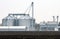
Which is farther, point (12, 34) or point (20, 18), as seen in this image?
point (20, 18)

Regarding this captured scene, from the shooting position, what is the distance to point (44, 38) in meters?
10.0

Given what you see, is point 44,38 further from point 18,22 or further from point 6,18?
point 6,18

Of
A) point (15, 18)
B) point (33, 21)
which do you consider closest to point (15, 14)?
point (15, 18)

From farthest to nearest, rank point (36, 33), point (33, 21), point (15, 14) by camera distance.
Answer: point (15, 14) → point (33, 21) → point (36, 33)

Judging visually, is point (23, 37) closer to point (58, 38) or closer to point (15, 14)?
point (58, 38)

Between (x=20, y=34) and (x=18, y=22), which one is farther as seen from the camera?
(x=18, y=22)

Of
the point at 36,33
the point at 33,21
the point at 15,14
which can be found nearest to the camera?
the point at 36,33

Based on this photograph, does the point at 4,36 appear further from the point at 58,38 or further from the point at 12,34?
the point at 58,38

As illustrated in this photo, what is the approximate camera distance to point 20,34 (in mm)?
9875

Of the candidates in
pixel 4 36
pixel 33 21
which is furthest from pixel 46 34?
pixel 33 21

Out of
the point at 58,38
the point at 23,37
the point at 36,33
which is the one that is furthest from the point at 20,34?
the point at 58,38

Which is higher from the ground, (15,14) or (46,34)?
(15,14)

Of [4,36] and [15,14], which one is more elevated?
[15,14]

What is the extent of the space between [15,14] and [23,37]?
22257mm
